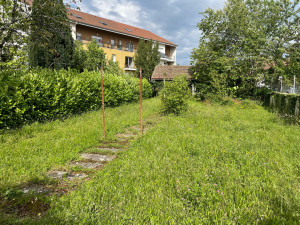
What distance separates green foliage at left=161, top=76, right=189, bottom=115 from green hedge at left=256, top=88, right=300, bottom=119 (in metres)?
5.16

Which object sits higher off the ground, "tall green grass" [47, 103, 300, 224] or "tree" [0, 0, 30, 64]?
"tree" [0, 0, 30, 64]

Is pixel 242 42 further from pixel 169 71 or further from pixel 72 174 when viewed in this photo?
pixel 72 174

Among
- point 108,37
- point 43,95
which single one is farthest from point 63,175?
point 108,37

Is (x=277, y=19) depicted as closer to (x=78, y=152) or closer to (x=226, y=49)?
(x=226, y=49)

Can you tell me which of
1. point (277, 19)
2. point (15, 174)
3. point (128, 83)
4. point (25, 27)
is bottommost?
point (15, 174)

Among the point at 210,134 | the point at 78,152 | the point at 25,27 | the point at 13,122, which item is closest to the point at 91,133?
the point at 78,152

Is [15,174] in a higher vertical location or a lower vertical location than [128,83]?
lower

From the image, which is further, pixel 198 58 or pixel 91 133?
pixel 198 58

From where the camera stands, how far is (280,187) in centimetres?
269

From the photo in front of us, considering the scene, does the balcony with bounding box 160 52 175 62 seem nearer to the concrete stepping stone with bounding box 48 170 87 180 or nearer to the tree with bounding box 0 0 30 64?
the tree with bounding box 0 0 30 64

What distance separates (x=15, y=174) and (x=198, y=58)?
703 inches

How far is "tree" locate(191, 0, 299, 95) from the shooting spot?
1494 centimetres

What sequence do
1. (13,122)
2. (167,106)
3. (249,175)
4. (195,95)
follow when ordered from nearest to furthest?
(249,175)
(13,122)
(167,106)
(195,95)

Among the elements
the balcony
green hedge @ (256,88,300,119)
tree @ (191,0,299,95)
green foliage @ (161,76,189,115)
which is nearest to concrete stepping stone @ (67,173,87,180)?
green foliage @ (161,76,189,115)
